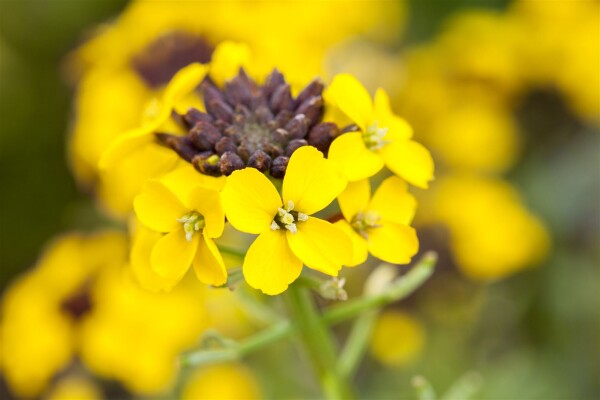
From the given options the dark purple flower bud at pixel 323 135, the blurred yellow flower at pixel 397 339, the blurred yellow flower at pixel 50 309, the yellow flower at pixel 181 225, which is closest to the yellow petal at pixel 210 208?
the yellow flower at pixel 181 225

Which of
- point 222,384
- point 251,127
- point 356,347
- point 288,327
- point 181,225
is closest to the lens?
point 181,225

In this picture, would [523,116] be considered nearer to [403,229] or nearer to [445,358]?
[445,358]

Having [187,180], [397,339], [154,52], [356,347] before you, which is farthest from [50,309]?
[187,180]

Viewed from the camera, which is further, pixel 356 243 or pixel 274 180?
pixel 274 180

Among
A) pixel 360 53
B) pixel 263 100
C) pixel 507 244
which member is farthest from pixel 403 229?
pixel 360 53

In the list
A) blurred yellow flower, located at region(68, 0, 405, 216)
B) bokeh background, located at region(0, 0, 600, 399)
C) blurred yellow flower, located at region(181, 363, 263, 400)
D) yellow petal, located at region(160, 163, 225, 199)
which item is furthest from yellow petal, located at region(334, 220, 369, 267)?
blurred yellow flower, located at region(68, 0, 405, 216)

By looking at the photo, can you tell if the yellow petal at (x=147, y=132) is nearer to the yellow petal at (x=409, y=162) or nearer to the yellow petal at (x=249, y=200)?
the yellow petal at (x=249, y=200)

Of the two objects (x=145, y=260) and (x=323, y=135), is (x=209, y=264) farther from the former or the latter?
(x=323, y=135)
